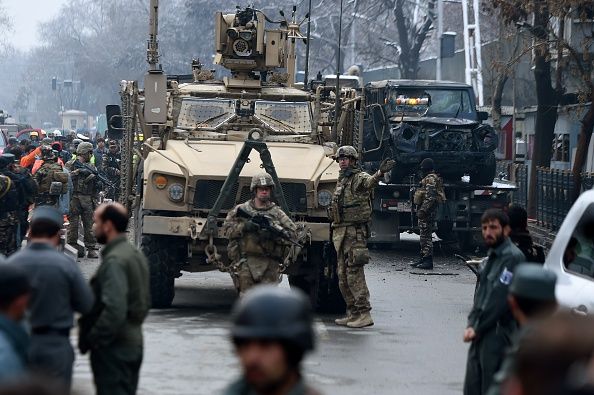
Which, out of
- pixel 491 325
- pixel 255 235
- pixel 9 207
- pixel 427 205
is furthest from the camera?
pixel 427 205

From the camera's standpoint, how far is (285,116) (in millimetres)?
16688

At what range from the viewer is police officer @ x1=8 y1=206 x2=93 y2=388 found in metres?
7.64

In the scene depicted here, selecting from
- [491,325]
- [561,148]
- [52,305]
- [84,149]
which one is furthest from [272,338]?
[561,148]

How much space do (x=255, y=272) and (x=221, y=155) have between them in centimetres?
248

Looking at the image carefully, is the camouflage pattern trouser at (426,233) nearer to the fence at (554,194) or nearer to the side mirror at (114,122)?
the fence at (554,194)

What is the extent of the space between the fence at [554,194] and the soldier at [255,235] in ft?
38.9

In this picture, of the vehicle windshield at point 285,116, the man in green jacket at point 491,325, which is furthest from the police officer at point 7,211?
the man in green jacket at point 491,325

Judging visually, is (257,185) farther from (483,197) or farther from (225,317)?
(483,197)

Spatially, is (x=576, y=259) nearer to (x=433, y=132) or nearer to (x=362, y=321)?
(x=362, y=321)

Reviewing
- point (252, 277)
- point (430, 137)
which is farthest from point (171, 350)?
point (430, 137)

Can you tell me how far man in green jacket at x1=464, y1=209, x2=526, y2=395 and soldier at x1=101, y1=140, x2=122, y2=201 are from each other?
2043 centimetres

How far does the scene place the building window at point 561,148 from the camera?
36.9m

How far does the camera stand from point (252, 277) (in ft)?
43.9

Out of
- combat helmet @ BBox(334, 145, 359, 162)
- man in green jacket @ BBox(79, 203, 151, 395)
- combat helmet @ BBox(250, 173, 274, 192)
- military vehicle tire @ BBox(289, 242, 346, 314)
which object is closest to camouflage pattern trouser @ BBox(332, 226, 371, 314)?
military vehicle tire @ BBox(289, 242, 346, 314)
